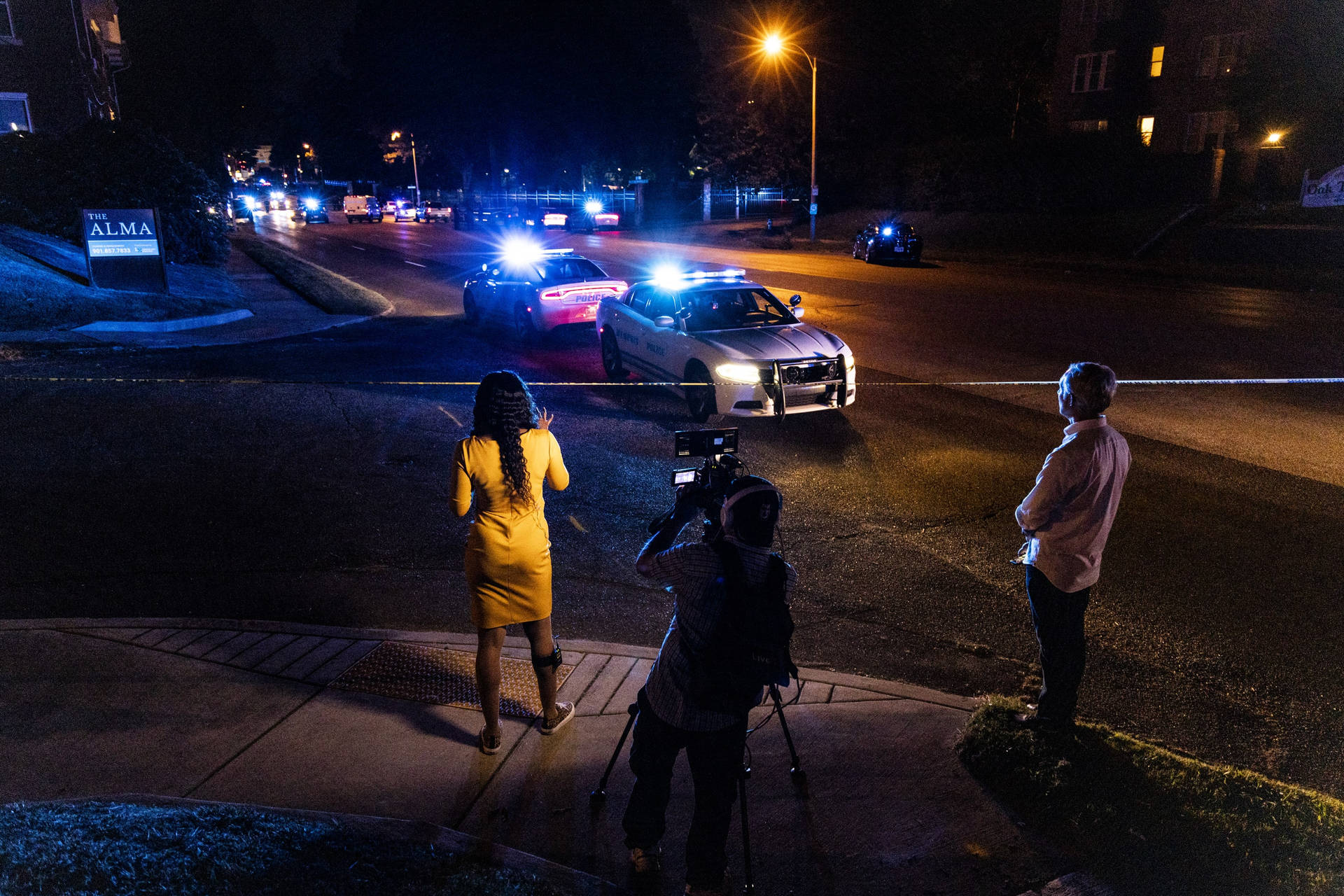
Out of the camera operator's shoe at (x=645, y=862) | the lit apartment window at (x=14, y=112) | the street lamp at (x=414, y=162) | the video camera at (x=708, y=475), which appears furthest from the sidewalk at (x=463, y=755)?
the street lamp at (x=414, y=162)

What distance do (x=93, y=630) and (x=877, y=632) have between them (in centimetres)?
495

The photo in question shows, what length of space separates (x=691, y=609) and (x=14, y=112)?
117ft

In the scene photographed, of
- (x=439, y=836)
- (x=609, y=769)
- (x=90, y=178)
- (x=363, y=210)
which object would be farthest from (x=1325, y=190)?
(x=363, y=210)

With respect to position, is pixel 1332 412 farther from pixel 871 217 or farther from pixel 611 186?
pixel 611 186

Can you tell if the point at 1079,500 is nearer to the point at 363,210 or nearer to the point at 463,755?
the point at 463,755

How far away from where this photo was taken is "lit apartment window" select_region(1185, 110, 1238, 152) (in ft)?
134

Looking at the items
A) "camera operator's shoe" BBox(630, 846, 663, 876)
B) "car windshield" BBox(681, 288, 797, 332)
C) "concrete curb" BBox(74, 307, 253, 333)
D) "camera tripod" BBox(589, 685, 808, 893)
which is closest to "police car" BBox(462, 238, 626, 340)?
"car windshield" BBox(681, 288, 797, 332)

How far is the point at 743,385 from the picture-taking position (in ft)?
34.6

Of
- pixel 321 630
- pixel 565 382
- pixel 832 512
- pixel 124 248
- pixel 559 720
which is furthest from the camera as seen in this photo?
pixel 124 248

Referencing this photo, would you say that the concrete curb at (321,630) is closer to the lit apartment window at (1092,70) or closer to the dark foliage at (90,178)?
the dark foliage at (90,178)

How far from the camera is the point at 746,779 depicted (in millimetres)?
3902

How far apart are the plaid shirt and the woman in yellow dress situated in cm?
105

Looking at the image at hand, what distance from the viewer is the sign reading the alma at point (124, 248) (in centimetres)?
2072

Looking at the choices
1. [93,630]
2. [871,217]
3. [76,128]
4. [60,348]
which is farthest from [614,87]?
[93,630]
